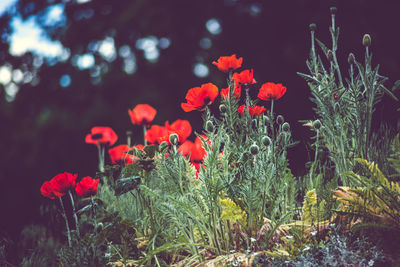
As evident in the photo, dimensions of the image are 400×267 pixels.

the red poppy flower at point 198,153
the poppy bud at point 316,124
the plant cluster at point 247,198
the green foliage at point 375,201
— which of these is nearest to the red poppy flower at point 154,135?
the red poppy flower at point 198,153

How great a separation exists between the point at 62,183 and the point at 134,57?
3299 mm

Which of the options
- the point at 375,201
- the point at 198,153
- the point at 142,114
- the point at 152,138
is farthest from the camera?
the point at 142,114

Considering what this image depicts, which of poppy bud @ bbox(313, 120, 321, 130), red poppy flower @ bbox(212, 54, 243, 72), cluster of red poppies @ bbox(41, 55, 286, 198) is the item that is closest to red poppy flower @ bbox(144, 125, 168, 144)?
cluster of red poppies @ bbox(41, 55, 286, 198)

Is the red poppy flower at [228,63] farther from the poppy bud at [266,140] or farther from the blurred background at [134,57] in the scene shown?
the blurred background at [134,57]

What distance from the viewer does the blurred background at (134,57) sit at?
3936 mm

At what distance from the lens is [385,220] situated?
4.69ft

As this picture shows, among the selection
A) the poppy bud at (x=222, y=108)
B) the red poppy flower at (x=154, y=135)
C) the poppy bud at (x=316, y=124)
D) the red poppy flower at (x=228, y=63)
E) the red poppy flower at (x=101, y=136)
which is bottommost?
the poppy bud at (x=316, y=124)

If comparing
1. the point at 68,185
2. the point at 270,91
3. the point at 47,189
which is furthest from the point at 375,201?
the point at 47,189

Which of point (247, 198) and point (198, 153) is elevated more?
point (198, 153)

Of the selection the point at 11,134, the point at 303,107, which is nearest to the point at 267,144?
the point at 303,107

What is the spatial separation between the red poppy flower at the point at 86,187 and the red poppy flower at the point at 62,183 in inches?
2.2

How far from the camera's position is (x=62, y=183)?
184cm


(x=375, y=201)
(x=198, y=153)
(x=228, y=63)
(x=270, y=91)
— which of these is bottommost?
(x=375, y=201)

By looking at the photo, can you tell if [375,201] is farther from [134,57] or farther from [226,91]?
[134,57]
